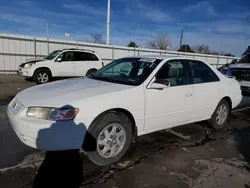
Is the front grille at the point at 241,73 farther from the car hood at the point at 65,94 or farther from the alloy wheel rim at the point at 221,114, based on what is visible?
the car hood at the point at 65,94

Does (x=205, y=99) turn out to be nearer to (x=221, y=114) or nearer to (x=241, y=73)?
(x=221, y=114)

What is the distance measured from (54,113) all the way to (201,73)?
3089 mm

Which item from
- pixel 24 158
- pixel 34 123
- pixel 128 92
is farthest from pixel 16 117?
pixel 128 92

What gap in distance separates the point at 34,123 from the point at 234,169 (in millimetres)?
2922

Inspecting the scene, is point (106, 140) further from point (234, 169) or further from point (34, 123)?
point (234, 169)

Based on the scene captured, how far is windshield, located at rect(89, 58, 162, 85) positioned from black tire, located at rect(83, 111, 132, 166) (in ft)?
2.16

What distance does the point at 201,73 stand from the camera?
4258 millimetres

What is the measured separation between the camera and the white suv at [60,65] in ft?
32.2

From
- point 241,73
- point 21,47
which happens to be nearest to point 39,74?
point 21,47

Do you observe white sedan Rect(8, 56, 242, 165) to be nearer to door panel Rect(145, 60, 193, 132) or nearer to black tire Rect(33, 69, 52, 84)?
door panel Rect(145, 60, 193, 132)

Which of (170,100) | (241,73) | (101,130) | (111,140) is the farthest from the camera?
(241,73)

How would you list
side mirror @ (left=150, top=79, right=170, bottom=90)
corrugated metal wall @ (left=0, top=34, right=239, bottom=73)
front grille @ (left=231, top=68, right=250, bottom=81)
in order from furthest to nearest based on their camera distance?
corrugated metal wall @ (left=0, top=34, right=239, bottom=73) < front grille @ (left=231, top=68, right=250, bottom=81) < side mirror @ (left=150, top=79, right=170, bottom=90)

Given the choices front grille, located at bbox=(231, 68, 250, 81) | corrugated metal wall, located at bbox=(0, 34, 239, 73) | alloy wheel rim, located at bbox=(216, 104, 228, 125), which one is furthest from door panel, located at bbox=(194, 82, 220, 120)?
corrugated metal wall, located at bbox=(0, 34, 239, 73)

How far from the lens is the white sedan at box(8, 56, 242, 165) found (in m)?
2.58
